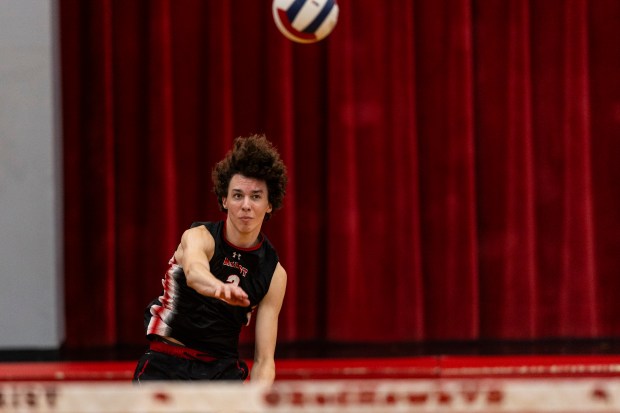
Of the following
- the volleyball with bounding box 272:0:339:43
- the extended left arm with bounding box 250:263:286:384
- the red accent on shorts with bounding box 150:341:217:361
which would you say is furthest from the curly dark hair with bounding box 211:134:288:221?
the volleyball with bounding box 272:0:339:43

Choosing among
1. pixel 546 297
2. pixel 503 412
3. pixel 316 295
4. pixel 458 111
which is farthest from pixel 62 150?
pixel 503 412

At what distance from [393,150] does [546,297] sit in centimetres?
143

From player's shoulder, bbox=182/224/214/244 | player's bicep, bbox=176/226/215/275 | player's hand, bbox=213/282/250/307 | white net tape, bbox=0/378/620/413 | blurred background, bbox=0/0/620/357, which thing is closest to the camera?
white net tape, bbox=0/378/620/413

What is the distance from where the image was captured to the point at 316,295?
594cm

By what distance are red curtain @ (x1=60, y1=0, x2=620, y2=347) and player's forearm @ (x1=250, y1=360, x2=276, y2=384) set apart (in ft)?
8.28

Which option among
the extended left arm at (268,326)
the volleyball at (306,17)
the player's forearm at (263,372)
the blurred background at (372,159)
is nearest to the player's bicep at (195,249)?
the extended left arm at (268,326)

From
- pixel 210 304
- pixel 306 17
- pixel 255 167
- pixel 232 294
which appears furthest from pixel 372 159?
pixel 232 294

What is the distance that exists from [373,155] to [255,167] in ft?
8.85

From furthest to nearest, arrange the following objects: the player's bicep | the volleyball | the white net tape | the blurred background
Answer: the blurred background → the volleyball → the player's bicep → the white net tape

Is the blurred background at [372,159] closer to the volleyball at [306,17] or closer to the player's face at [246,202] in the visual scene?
the volleyball at [306,17]

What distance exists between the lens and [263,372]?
10.7 ft

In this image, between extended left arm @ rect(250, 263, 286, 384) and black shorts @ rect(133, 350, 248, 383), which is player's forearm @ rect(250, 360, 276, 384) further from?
black shorts @ rect(133, 350, 248, 383)

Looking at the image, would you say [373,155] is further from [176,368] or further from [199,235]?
[176,368]

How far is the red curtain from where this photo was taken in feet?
19.1
